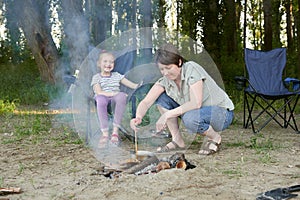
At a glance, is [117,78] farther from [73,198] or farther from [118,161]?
[73,198]

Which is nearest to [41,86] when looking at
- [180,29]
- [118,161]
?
[118,161]

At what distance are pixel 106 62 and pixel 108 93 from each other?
10.8 inches

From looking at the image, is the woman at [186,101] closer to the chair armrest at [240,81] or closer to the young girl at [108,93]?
the young girl at [108,93]

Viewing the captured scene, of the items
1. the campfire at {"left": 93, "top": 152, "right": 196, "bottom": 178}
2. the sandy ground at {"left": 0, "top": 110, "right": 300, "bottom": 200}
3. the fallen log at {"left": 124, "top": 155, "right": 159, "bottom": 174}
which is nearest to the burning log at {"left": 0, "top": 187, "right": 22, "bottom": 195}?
the sandy ground at {"left": 0, "top": 110, "right": 300, "bottom": 200}

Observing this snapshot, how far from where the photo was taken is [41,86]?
353 inches

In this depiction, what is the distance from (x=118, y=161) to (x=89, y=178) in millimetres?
516

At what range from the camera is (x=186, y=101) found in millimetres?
3258

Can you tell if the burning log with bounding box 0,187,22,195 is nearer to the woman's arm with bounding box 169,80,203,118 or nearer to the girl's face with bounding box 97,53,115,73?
the woman's arm with bounding box 169,80,203,118

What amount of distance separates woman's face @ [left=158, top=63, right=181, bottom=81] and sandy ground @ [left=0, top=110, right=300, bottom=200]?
0.56m

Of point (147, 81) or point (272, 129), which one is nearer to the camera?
point (147, 81)

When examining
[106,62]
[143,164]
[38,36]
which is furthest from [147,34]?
[143,164]

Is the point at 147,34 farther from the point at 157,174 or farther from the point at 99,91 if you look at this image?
the point at 157,174

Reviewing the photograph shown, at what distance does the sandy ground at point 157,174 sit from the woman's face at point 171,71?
0.56 metres

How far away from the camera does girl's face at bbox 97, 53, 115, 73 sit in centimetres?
393
